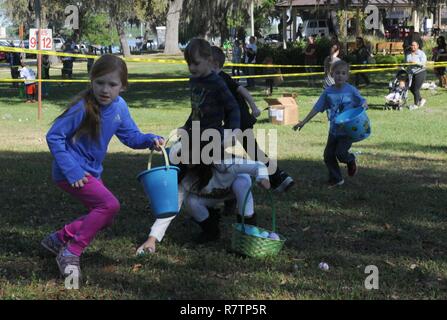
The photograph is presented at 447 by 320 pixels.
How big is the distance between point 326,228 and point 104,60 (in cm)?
250

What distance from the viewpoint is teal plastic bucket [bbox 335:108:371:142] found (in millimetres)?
7367

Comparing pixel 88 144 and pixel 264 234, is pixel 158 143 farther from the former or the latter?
pixel 264 234

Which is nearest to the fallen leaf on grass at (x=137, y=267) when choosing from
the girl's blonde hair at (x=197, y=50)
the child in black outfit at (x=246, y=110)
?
the girl's blonde hair at (x=197, y=50)

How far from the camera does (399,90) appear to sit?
16953 mm

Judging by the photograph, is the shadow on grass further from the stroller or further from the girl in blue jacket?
the stroller

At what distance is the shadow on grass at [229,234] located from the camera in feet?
14.7

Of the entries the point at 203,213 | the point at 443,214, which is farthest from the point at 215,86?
the point at 443,214

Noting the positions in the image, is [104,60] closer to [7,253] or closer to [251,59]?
[7,253]

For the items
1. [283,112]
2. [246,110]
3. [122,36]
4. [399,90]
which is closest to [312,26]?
[122,36]

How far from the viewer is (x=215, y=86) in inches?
215

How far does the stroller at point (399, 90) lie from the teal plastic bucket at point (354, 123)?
32.4 feet

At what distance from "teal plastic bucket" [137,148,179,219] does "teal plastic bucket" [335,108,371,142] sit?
320cm
